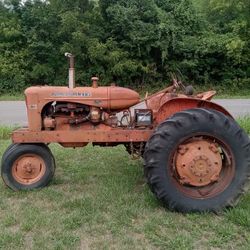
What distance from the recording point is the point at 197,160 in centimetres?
465

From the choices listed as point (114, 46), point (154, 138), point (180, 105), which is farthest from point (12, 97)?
point (154, 138)

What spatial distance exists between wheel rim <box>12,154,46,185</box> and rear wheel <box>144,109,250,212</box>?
1.43 metres

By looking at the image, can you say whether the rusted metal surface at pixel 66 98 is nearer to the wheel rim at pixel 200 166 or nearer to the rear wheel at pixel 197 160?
the rear wheel at pixel 197 160

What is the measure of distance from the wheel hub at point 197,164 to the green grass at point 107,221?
14.2 inches

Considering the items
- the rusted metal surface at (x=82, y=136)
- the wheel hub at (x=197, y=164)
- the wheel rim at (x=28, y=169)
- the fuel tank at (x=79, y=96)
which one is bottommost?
the wheel rim at (x=28, y=169)

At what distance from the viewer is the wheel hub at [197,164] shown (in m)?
4.64

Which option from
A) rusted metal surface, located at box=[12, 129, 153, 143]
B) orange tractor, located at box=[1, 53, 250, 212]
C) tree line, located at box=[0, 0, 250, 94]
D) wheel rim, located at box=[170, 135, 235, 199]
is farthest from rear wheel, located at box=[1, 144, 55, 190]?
tree line, located at box=[0, 0, 250, 94]

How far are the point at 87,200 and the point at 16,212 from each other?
0.76m

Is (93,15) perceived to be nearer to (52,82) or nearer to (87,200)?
(52,82)

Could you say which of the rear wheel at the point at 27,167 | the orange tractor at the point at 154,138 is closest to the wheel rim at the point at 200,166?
the orange tractor at the point at 154,138

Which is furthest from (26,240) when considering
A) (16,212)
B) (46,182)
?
(46,182)

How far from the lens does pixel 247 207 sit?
4.68 metres

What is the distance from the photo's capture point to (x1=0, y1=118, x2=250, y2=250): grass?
393cm

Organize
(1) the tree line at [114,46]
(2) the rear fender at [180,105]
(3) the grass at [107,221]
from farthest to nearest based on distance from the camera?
(1) the tree line at [114,46]
(2) the rear fender at [180,105]
(3) the grass at [107,221]
